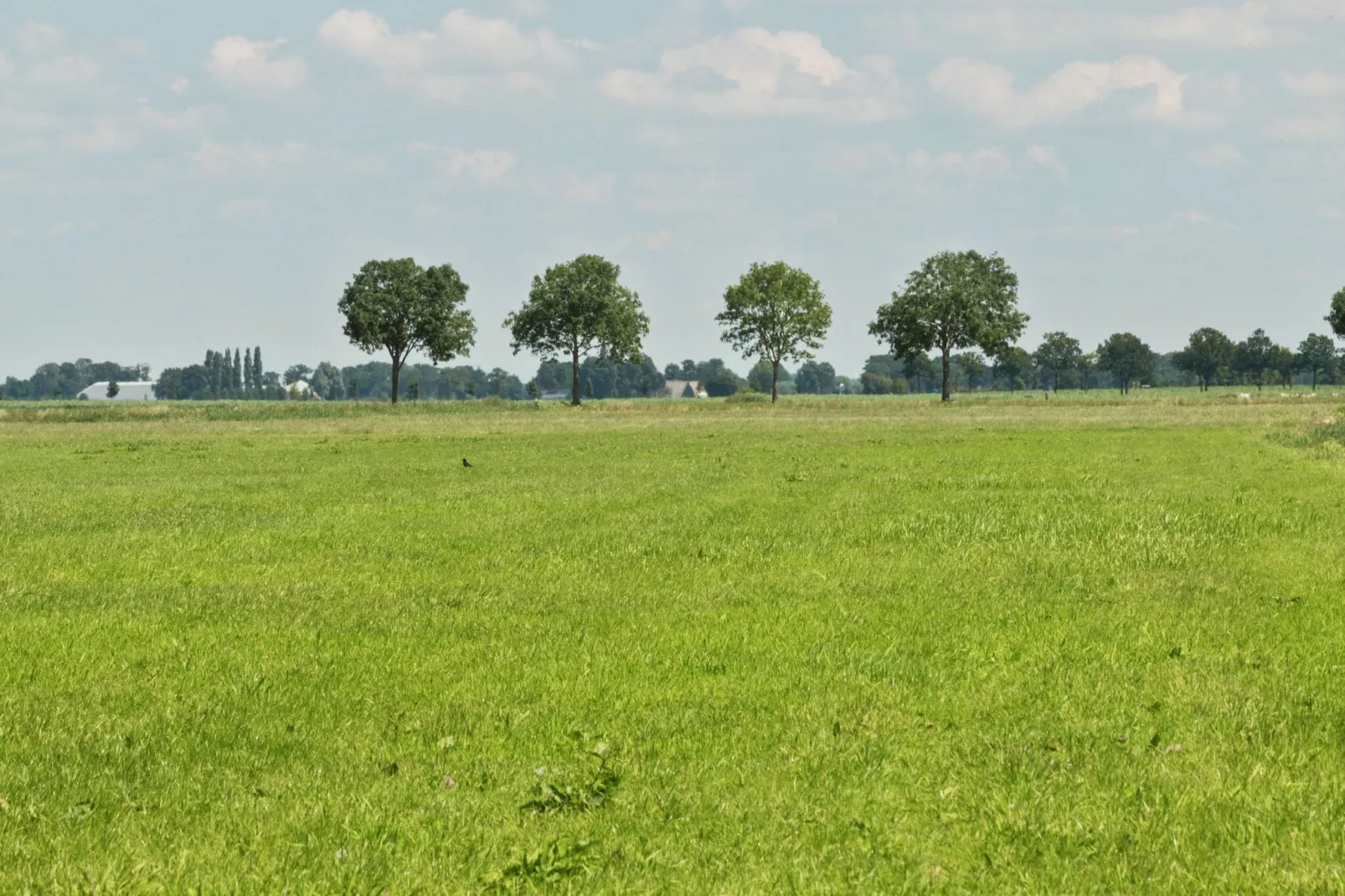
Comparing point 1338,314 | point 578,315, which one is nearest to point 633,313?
point 578,315

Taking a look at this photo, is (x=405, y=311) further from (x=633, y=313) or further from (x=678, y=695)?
(x=678, y=695)

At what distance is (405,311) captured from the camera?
Result: 128250 mm

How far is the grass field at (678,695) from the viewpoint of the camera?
24.6ft

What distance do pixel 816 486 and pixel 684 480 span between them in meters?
4.04

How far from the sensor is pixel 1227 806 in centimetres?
820

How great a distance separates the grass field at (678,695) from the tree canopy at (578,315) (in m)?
109

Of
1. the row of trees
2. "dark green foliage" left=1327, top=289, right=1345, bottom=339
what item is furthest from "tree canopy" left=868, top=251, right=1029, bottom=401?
"dark green foliage" left=1327, top=289, right=1345, bottom=339

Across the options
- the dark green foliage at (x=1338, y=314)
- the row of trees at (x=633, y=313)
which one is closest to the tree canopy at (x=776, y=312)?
the row of trees at (x=633, y=313)

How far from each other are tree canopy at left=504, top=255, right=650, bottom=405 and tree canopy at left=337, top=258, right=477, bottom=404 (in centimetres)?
786

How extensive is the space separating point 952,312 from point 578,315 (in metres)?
42.5

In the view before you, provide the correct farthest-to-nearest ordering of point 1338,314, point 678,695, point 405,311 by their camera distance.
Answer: point 1338,314 < point 405,311 < point 678,695

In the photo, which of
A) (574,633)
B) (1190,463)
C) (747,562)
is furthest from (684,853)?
(1190,463)

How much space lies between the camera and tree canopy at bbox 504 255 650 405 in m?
134

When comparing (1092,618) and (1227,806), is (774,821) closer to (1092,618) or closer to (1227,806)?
(1227,806)
